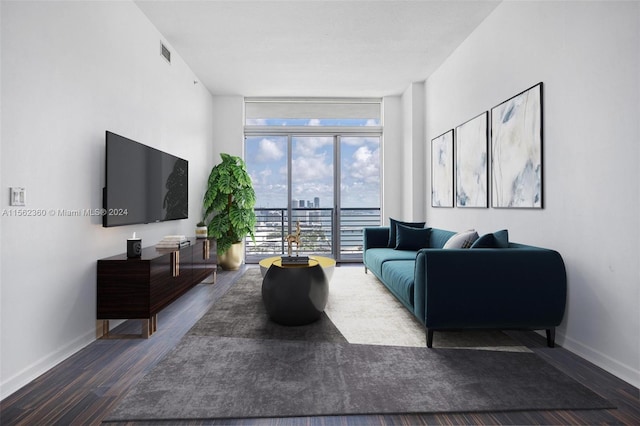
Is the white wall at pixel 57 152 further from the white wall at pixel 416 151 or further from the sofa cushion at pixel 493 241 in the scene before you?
the white wall at pixel 416 151

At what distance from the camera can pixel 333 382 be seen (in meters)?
2.02

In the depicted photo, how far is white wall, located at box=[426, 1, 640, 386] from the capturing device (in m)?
2.10

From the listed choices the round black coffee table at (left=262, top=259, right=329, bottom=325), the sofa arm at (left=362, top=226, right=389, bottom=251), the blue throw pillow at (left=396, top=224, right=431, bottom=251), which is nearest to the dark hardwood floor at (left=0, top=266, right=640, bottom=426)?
the round black coffee table at (left=262, top=259, right=329, bottom=325)

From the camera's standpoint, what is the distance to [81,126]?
2629 mm

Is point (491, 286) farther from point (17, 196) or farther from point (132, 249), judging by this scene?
point (17, 196)

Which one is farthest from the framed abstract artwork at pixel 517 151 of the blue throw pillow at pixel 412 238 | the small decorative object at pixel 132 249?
the small decorative object at pixel 132 249

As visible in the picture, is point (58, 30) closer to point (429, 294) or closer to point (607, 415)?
point (429, 294)

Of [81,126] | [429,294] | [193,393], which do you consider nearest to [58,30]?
[81,126]

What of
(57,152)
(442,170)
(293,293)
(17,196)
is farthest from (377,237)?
(17,196)

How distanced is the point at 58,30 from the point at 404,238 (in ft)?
12.8

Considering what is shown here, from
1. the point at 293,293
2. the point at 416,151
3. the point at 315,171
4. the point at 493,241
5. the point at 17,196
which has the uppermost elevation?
the point at 416,151

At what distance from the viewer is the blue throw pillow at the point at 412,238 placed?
4.64m

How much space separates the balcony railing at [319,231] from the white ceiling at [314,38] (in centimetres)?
220

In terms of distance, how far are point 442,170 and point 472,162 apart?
946mm
